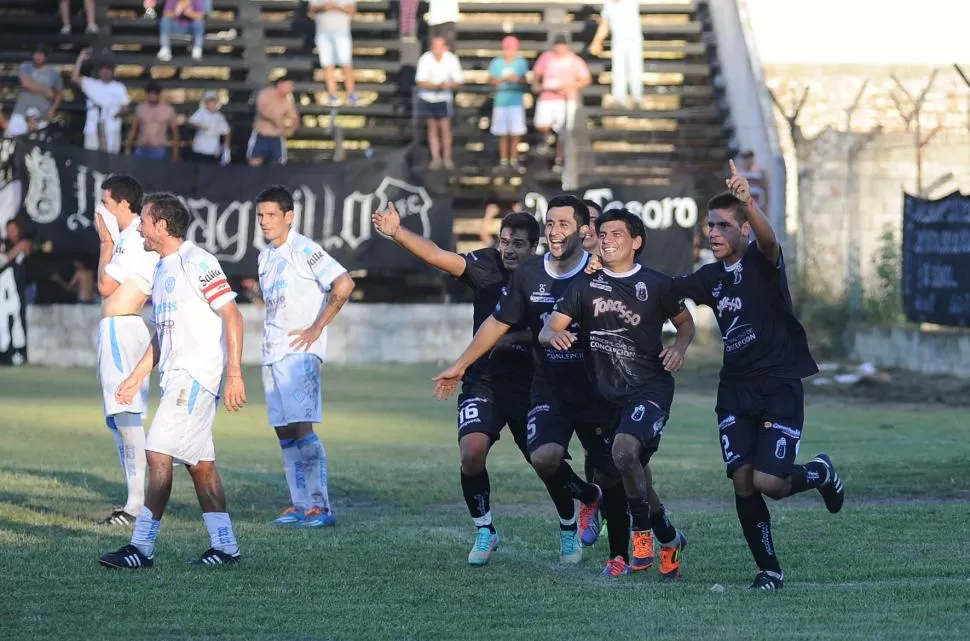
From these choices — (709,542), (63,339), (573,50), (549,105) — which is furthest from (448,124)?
(709,542)

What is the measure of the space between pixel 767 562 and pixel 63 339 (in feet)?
55.3

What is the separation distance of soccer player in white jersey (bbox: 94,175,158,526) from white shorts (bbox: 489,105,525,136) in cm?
1583

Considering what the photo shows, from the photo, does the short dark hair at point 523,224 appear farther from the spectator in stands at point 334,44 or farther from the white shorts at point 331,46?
the white shorts at point 331,46

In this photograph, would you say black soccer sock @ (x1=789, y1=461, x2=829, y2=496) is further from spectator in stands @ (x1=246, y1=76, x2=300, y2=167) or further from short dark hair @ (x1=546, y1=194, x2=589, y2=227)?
spectator in stands @ (x1=246, y1=76, x2=300, y2=167)

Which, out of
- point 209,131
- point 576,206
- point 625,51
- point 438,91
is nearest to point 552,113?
point 438,91

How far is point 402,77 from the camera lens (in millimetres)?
28844

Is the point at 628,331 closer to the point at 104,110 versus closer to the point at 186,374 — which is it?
the point at 186,374

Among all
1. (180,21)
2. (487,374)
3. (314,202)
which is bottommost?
(487,374)

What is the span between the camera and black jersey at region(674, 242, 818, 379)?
8.48 meters

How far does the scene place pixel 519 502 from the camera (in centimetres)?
1227

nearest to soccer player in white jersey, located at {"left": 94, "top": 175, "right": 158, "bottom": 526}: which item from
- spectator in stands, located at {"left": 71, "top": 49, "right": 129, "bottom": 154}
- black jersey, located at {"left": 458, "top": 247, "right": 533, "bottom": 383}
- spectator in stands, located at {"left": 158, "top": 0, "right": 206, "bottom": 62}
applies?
black jersey, located at {"left": 458, "top": 247, "right": 533, "bottom": 383}

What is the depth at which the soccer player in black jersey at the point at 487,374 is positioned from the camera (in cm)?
940

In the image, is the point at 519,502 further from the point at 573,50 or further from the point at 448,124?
the point at 573,50

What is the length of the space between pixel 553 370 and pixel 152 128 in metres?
17.1
